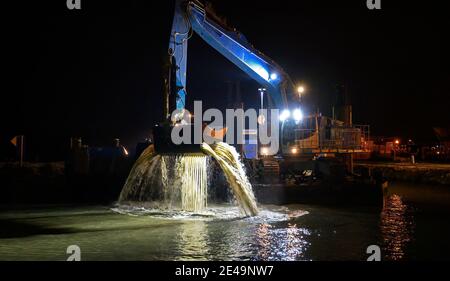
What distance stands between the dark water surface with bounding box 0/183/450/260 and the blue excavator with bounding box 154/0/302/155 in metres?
2.87

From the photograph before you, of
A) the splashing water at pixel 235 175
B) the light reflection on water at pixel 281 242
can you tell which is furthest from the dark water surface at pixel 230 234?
the splashing water at pixel 235 175

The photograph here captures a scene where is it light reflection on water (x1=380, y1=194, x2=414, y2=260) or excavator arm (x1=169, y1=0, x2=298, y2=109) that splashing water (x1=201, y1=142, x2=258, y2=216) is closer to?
excavator arm (x1=169, y1=0, x2=298, y2=109)

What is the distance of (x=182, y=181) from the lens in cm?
1781

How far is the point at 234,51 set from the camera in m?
22.9

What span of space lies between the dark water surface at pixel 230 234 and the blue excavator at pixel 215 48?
287 cm

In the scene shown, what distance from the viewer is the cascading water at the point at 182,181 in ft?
54.1

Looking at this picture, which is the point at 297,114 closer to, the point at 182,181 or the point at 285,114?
the point at 285,114

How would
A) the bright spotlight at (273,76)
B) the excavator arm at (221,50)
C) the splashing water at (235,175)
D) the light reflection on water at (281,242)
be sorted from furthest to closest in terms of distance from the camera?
the bright spotlight at (273,76)
the excavator arm at (221,50)
the splashing water at (235,175)
the light reflection on water at (281,242)

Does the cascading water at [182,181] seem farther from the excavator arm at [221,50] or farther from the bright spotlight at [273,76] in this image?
the bright spotlight at [273,76]

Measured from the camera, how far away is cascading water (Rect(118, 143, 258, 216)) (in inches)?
650

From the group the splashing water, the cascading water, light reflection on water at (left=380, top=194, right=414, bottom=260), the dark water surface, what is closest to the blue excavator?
the cascading water

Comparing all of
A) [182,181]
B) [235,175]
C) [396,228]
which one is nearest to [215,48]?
[182,181]

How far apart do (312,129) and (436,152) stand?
40536 mm
